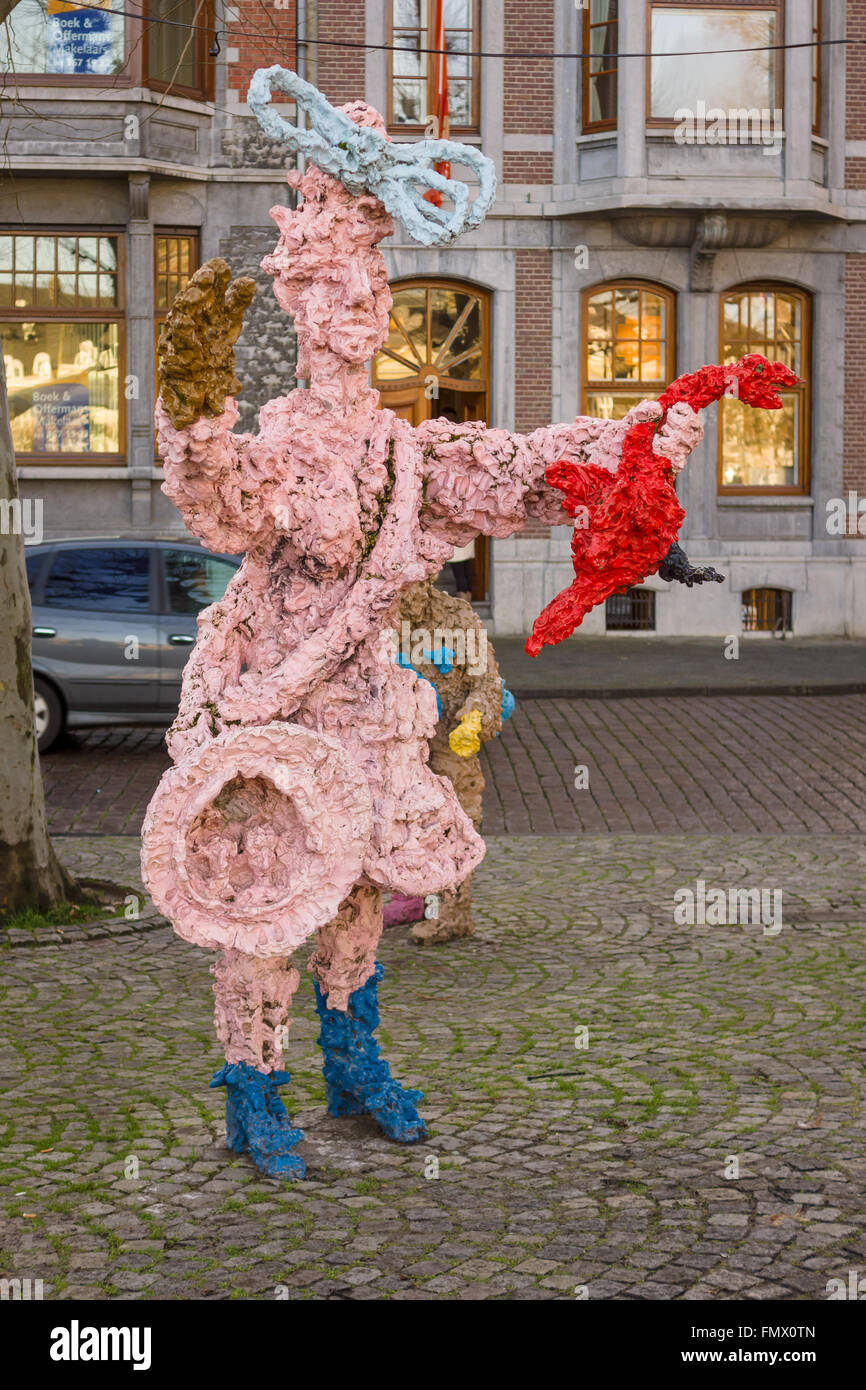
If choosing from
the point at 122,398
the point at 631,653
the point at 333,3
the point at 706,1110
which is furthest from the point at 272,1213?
the point at 333,3

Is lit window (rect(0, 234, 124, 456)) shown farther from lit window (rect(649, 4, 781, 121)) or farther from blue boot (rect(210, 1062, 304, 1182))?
blue boot (rect(210, 1062, 304, 1182))

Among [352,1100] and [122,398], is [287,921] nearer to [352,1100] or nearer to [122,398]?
[352,1100]

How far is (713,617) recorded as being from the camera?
20.8 metres

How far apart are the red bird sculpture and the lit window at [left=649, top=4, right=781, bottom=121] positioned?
16.9 meters

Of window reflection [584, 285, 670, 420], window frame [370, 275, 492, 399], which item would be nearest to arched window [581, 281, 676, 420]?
window reflection [584, 285, 670, 420]

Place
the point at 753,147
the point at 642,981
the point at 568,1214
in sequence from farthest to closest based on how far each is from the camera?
the point at 753,147 < the point at 642,981 < the point at 568,1214

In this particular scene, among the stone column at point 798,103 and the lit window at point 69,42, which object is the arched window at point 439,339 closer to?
the stone column at point 798,103

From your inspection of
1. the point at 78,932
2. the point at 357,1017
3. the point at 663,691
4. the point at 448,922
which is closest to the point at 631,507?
the point at 357,1017

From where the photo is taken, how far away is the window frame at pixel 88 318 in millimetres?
19812

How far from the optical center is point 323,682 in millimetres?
4664

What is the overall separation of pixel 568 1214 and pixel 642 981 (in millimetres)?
2340

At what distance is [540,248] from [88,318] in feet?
18.3

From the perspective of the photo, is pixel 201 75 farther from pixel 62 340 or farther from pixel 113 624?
pixel 113 624

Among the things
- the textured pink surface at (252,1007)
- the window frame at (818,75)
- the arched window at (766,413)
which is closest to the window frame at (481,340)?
the arched window at (766,413)
